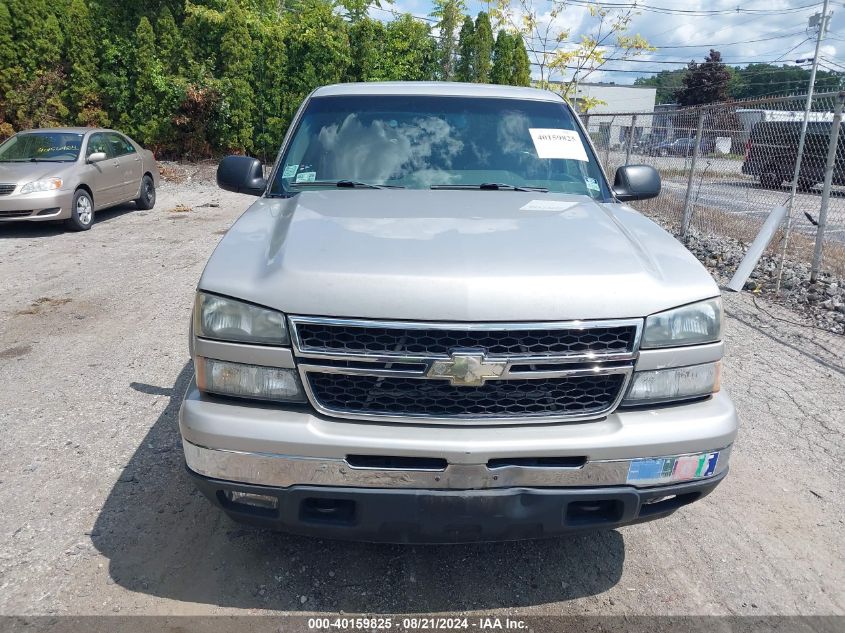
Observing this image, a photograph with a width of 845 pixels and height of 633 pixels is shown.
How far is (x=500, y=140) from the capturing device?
3781 mm

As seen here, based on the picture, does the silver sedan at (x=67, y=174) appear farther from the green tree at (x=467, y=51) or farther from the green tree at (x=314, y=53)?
the green tree at (x=467, y=51)

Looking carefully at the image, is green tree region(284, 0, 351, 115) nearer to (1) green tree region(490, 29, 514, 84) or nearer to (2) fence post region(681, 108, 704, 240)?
(1) green tree region(490, 29, 514, 84)

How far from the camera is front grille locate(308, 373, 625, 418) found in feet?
7.49

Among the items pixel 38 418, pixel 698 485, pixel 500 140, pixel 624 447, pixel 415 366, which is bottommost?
pixel 38 418

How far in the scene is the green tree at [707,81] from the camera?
62.9m

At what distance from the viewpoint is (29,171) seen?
10172mm

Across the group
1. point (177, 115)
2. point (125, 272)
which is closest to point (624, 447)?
point (125, 272)

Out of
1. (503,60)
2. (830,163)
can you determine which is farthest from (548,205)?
(503,60)

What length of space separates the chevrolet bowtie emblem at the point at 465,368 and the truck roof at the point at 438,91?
2.23m

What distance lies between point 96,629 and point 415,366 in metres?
1.52

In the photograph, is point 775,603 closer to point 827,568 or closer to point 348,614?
point 827,568

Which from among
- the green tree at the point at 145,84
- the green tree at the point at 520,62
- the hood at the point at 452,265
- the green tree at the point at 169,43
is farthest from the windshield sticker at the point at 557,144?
the green tree at the point at 520,62

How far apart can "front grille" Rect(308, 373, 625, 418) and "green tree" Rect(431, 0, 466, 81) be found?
19103mm

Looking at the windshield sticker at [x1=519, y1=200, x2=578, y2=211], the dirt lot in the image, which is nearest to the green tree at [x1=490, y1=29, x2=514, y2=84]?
the dirt lot
